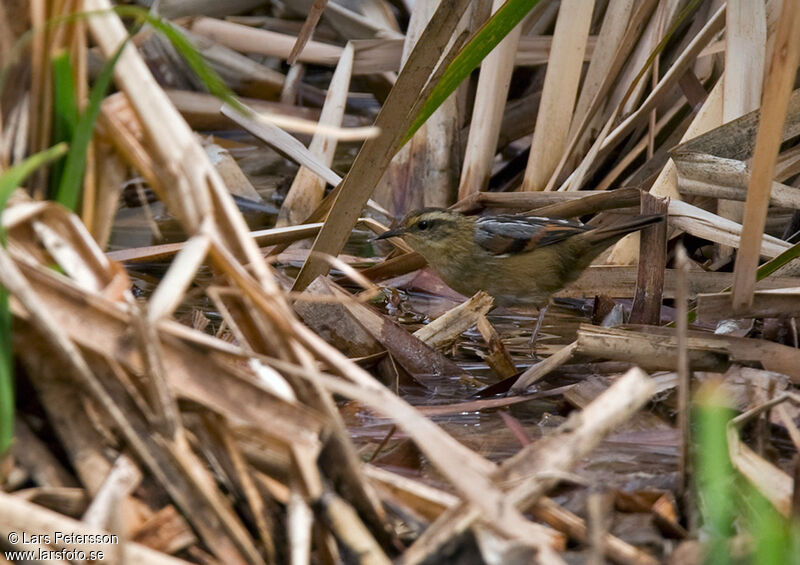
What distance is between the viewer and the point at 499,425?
12.3ft

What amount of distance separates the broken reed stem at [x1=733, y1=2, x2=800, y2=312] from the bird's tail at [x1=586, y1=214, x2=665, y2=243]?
111cm

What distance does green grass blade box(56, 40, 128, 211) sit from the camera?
2363 mm

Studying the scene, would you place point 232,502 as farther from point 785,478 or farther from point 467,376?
point 467,376

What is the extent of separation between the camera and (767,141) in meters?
3.22

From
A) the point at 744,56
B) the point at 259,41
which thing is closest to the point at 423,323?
the point at 744,56

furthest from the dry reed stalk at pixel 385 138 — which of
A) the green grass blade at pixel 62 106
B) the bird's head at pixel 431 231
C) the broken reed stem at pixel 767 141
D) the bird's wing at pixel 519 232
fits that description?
the green grass blade at pixel 62 106

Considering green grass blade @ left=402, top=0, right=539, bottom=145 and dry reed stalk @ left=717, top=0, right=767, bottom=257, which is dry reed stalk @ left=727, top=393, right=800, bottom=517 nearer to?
green grass blade @ left=402, top=0, right=539, bottom=145

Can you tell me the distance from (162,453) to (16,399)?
0.41 m

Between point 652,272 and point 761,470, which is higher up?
point 652,272

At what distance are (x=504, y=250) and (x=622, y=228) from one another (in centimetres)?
101

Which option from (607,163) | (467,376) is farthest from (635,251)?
(467,376)

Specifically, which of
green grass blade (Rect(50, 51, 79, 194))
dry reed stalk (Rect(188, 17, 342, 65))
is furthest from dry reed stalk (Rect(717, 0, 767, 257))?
green grass blade (Rect(50, 51, 79, 194))

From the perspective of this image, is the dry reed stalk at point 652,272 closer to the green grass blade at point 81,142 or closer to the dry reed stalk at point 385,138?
the dry reed stalk at point 385,138

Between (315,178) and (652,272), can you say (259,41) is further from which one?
(652,272)
